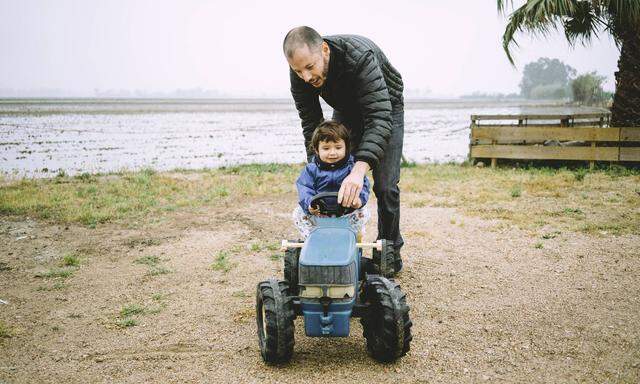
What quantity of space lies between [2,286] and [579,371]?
487 cm

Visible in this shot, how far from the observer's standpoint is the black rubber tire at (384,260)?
3879 millimetres

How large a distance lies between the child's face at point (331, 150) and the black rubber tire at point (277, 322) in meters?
1.07

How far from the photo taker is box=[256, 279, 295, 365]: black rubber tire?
9.97 ft

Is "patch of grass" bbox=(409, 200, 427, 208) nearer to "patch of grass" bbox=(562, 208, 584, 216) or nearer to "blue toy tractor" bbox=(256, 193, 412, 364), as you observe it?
"patch of grass" bbox=(562, 208, 584, 216)

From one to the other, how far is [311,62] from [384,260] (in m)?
1.58

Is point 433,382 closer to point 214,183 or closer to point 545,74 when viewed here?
point 214,183

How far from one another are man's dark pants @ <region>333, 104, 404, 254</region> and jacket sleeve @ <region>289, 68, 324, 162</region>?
20 centimetres

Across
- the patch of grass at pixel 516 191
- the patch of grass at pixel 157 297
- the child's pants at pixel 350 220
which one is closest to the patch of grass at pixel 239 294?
the patch of grass at pixel 157 297

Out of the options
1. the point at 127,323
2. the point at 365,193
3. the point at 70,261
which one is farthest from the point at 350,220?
the point at 70,261

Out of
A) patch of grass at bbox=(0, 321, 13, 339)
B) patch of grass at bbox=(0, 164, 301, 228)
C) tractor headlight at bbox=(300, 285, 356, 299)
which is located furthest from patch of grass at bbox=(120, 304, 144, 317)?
patch of grass at bbox=(0, 164, 301, 228)

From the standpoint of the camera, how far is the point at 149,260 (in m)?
5.57

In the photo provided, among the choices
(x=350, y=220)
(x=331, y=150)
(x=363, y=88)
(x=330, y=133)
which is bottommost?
(x=350, y=220)

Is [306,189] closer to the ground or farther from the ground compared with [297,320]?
farther from the ground

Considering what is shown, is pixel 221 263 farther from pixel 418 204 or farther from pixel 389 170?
pixel 418 204
